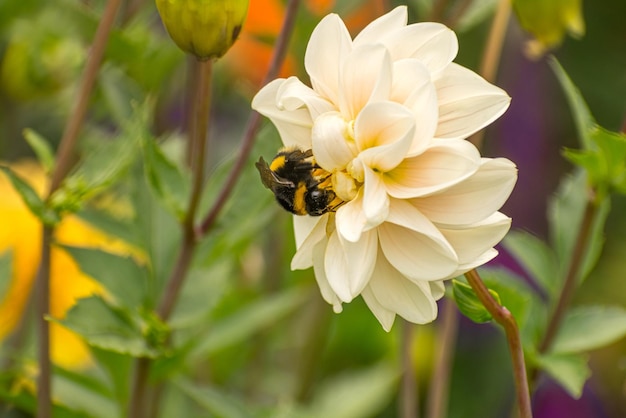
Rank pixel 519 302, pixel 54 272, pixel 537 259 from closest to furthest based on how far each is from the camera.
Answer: pixel 519 302 < pixel 537 259 < pixel 54 272

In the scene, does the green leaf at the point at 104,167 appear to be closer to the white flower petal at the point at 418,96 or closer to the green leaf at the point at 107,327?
the green leaf at the point at 107,327

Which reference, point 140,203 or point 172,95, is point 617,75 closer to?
point 172,95

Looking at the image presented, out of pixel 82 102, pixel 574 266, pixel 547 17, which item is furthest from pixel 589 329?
pixel 82 102

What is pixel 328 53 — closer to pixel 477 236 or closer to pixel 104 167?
pixel 477 236

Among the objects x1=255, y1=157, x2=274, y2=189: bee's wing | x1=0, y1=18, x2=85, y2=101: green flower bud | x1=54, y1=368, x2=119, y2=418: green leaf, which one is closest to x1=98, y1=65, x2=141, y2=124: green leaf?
Answer: x1=0, y1=18, x2=85, y2=101: green flower bud

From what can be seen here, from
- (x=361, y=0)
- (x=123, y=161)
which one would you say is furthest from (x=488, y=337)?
(x=123, y=161)

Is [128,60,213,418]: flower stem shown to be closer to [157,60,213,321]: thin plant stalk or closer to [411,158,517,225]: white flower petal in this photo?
[157,60,213,321]: thin plant stalk
